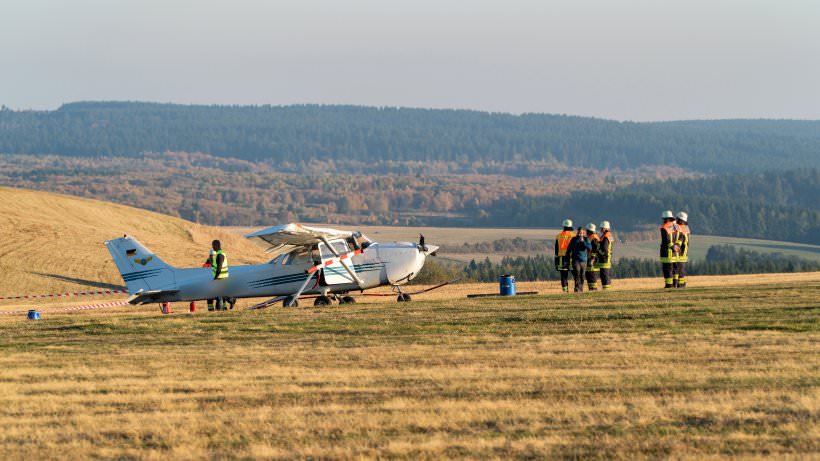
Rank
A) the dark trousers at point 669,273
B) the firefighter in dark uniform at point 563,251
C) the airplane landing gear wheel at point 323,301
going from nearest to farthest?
the airplane landing gear wheel at point 323,301 < the dark trousers at point 669,273 < the firefighter in dark uniform at point 563,251

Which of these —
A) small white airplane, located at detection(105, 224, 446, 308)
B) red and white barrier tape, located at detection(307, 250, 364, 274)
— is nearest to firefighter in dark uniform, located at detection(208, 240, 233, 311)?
small white airplane, located at detection(105, 224, 446, 308)

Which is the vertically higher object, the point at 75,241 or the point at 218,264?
the point at 75,241

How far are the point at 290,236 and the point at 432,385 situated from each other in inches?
483

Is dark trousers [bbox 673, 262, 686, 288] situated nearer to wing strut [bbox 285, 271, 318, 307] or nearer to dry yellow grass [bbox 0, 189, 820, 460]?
dry yellow grass [bbox 0, 189, 820, 460]

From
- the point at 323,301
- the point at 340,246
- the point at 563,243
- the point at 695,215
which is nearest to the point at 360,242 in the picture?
the point at 340,246

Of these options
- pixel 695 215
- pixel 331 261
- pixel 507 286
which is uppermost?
pixel 695 215

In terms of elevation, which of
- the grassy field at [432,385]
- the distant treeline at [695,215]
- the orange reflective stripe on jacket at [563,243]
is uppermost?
the distant treeline at [695,215]

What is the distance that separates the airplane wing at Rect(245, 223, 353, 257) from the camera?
25938 mm

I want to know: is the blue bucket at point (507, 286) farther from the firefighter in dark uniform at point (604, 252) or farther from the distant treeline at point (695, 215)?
the distant treeline at point (695, 215)

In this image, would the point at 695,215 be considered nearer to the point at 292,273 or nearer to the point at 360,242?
the point at 360,242

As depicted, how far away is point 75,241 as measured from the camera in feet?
168

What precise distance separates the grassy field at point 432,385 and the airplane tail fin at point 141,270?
522 centimetres

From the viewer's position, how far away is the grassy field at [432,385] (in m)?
12.0

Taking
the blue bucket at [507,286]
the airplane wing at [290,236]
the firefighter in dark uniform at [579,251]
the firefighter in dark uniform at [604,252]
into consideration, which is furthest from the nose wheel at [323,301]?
the firefighter in dark uniform at [604,252]
